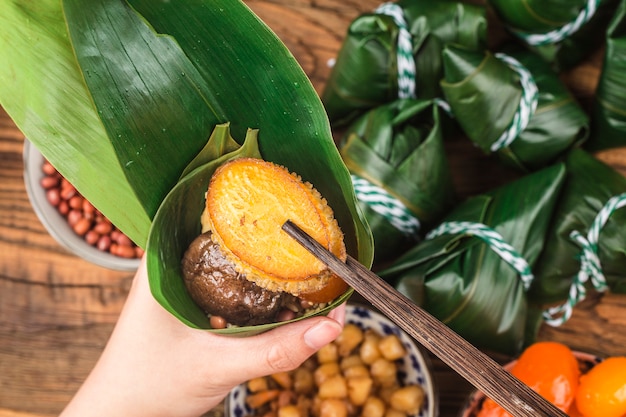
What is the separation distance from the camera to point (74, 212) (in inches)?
67.9

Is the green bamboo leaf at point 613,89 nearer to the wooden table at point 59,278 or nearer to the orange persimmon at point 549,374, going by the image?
the wooden table at point 59,278

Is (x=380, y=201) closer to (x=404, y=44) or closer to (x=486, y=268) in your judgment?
(x=486, y=268)

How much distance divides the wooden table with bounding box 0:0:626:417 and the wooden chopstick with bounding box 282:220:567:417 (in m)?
0.94

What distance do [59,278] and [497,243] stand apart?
1231 millimetres

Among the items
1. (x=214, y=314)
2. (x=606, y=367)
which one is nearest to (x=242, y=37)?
(x=214, y=314)

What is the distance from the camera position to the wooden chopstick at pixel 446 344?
824 mm

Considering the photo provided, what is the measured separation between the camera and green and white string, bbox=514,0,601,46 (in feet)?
5.04

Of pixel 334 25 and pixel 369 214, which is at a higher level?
pixel 334 25

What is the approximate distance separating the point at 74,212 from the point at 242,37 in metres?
0.94

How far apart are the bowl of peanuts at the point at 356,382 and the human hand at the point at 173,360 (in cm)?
29

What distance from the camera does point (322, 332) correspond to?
1063 millimetres

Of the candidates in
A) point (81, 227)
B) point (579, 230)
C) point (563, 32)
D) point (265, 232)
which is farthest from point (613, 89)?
point (81, 227)

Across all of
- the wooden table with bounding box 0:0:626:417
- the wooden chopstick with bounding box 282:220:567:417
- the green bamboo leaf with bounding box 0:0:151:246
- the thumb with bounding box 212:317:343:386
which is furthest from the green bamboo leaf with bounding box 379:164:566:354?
the green bamboo leaf with bounding box 0:0:151:246

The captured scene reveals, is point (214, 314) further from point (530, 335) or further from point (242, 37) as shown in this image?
point (530, 335)
